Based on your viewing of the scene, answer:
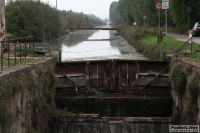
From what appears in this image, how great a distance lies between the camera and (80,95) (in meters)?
15.4

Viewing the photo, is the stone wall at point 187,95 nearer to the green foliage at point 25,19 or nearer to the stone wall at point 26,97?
the stone wall at point 26,97

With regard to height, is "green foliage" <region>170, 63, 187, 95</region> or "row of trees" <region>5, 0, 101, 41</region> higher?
"row of trees" <region>5, 0, 101, 41</region>

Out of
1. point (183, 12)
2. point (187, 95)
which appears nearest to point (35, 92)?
point (187, 95)

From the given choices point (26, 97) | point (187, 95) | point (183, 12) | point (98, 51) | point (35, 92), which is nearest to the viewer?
point (26, 97)

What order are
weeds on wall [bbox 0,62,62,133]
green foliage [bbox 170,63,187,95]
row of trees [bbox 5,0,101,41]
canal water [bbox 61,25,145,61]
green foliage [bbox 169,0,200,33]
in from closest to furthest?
weeds on wall [bbox 0,62,62,133] < green foliage [bbox 170,63,187,95] < canal water [bbox 61,25,145,61] < green foliage [bbox 169,0,200,33] < row of trees [bbox 5,0,101,41]

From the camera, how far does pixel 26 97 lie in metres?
9.66

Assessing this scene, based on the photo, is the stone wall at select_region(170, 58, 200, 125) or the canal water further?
the canal water

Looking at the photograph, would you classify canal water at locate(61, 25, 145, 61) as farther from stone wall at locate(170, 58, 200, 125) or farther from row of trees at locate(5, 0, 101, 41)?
stone wall at locate(170, 58, 200, 125)

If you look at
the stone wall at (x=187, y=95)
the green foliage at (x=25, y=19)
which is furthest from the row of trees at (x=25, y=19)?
the stone wall at (x=187, y=95)

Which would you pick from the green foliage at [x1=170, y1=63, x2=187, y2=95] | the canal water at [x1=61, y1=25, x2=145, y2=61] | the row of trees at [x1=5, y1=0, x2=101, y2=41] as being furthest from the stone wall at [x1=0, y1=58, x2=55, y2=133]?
the row of trees at [x1=5, y1=0, x2=101, y2=41]

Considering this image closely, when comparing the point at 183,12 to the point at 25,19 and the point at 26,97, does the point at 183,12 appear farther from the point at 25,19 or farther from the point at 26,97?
the point at 26,97

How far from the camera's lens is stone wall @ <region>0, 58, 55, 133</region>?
7668 millimetres

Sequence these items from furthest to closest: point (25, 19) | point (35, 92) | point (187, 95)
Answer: point (25, 19) → point (187, 95) → point (35, 92)

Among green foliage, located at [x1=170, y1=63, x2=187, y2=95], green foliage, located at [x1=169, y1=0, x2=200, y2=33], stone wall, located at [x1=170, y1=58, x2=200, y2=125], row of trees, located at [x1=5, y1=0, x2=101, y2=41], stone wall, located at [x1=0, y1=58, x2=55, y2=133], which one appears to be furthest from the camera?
row of trees, located at [x1=5, y1=0, x2=101, y2=41]
